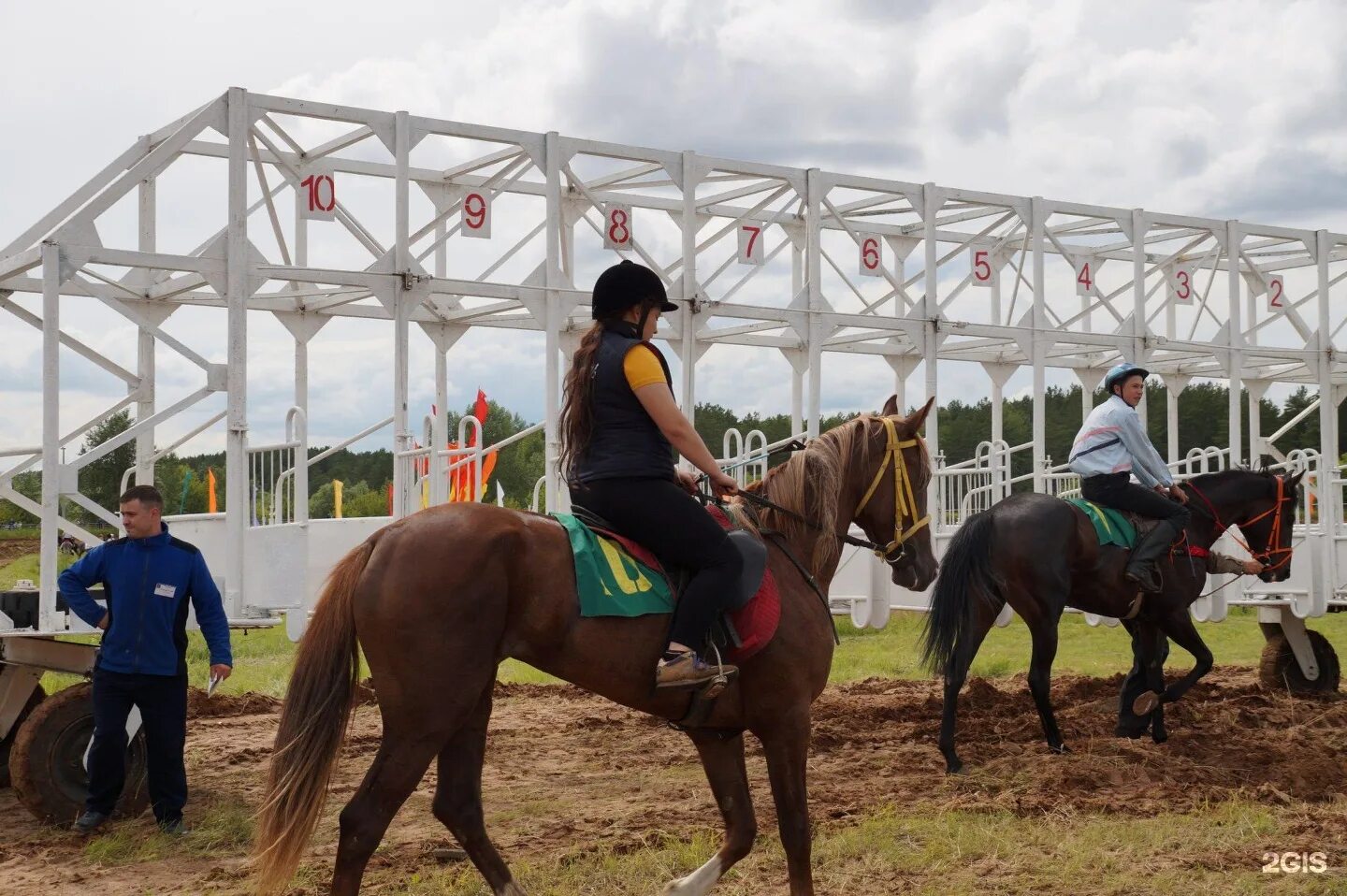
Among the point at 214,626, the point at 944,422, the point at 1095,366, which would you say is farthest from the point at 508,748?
the point at 944,422

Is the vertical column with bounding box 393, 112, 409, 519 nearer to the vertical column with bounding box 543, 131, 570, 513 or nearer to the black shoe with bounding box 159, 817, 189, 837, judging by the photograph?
the vertical column with bounding box 543, 131, 570, 513

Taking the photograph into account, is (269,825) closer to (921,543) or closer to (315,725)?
(315,725)

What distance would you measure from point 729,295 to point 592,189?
1.88 m

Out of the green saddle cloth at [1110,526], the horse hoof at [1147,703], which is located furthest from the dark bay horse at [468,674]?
the green saddle cloth at [1110,526]

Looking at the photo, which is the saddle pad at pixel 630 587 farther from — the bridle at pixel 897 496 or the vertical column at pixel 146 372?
the vertical column at pixel 146 372

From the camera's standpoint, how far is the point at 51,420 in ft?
25.8

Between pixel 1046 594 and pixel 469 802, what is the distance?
201 inches

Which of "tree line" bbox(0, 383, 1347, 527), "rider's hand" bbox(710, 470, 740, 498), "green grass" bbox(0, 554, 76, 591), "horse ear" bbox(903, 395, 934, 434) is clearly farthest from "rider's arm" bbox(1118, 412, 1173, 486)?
"tree line" bbox(0, 383, 1347, 527)

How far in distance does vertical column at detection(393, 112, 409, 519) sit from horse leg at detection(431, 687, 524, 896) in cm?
522

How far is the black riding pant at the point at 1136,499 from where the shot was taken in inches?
367

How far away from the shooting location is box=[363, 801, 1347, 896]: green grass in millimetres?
5430

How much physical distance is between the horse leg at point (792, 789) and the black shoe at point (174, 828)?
329cm

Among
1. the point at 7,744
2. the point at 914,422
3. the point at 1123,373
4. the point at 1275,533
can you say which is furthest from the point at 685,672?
the point at 1275,533

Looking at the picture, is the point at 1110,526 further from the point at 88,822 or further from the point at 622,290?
the point at 88,822
